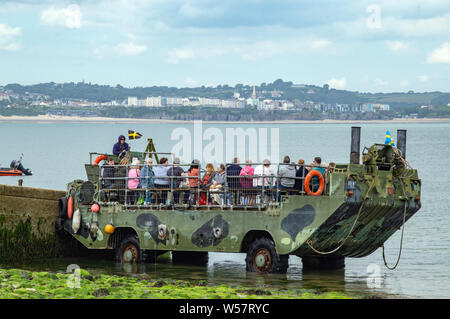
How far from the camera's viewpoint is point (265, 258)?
71.2 ft

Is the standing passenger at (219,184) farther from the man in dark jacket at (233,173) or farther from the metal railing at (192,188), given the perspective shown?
the man in dark jacket at (233,173)

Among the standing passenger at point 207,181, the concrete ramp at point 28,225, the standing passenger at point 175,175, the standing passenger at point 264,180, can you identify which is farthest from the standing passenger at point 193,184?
the concrete ramp at point 28,225

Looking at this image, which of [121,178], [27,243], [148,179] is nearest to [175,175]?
[148,179]

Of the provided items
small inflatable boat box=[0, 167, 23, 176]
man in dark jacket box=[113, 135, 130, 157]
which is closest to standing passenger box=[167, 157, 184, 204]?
man in dark jacket box=[113, 135, 130, 157]

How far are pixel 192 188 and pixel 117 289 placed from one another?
493 centimetres

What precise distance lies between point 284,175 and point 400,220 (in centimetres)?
302

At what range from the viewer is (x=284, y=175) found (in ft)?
70.3

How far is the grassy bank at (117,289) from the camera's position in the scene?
17516 mm

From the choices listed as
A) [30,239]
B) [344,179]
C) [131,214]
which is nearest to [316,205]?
[344,179]

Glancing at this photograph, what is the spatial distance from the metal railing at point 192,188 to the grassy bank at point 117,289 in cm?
231

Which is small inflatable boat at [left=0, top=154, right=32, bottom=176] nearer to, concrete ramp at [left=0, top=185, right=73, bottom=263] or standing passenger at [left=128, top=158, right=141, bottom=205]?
concrete ramp at [left=0, top=185, right=73, bottom=263]

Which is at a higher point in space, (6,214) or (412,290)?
(6,214)

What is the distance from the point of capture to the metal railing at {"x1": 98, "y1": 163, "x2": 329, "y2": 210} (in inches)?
846
